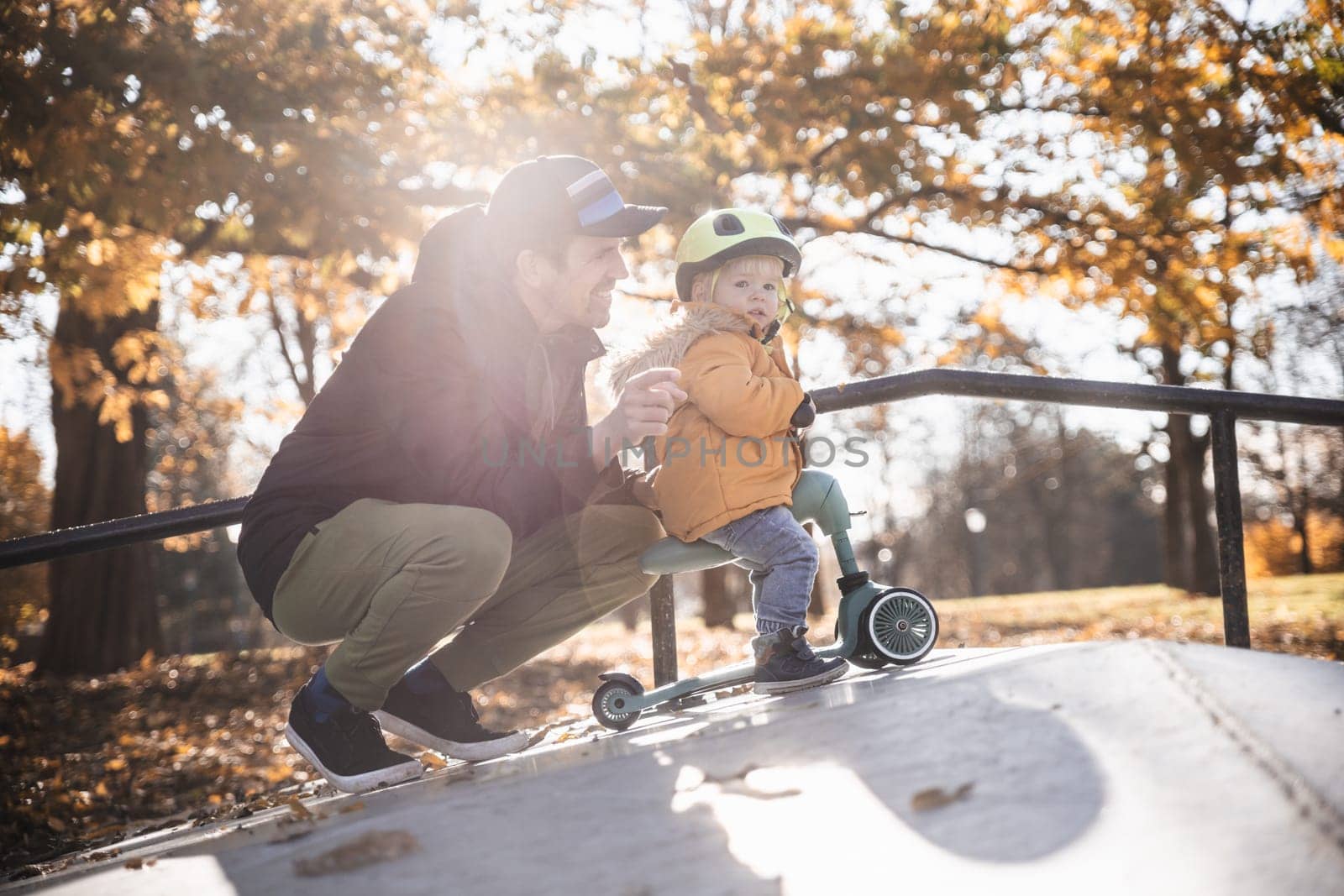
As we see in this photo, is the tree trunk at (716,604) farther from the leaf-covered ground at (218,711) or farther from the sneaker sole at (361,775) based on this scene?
the sneaker sole at (361,775)

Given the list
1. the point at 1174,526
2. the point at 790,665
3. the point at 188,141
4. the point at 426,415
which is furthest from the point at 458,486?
the point at 1174,526

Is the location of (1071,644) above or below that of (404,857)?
above

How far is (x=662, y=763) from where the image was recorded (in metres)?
1.93

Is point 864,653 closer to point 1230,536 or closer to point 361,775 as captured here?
point 1230,536

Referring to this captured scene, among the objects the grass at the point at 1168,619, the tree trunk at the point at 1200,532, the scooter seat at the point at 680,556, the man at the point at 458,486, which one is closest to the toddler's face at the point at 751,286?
the man at the point at 458,486

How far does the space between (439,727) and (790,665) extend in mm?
978

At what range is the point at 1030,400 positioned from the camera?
10.9ft

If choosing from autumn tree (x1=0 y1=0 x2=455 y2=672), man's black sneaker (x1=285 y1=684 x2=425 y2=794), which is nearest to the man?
man's black sneaker (x1=285 y1=684 x2=425 y2=794)

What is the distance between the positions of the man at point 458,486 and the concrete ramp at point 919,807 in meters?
0.43

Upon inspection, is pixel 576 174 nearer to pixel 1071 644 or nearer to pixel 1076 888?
pixel 1071 644

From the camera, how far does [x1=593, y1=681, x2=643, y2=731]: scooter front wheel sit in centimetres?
295

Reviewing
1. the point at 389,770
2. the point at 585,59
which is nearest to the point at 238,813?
the point at 389,770

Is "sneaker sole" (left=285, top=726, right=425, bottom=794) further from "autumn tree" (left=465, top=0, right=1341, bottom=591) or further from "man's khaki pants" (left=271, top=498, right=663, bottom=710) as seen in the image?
"autumn tree" (left=465, top=0, right=1341, bottom=591)

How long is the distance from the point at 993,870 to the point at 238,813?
224 centimetres
